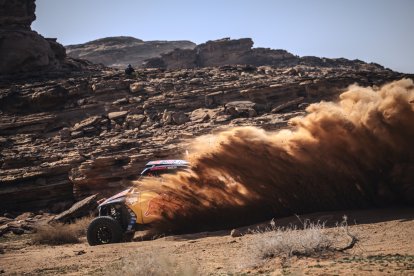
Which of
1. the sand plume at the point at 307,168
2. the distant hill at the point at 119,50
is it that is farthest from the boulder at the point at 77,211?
the distant hill at the point at 119,50

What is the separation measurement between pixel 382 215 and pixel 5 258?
29.0ft

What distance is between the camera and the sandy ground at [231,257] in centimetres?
549

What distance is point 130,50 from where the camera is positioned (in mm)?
86938

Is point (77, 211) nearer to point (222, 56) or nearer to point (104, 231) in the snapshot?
point (104, 231)

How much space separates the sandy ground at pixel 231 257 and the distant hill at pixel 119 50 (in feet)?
231

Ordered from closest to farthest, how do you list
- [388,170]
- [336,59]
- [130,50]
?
[388,170]
[336,59]
[130,50]

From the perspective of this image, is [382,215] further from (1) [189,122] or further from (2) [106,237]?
(1) [189,122]

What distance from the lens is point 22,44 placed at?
111 feet

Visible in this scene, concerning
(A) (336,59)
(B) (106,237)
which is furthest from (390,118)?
(A) (336,59)

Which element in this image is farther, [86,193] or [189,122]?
[189,122]

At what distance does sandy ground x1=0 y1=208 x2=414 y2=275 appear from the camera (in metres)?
5.49

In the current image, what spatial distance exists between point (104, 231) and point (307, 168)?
5.32m

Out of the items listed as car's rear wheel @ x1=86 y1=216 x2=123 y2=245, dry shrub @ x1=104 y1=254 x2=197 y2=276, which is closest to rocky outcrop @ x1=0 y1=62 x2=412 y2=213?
car's rear wheel @ x1=86 y1=216 x2=123 y2=245

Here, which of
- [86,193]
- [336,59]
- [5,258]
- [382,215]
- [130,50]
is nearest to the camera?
[382,215]
